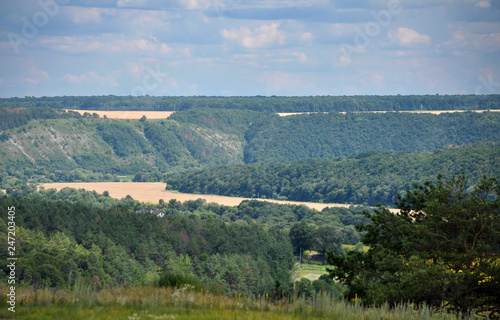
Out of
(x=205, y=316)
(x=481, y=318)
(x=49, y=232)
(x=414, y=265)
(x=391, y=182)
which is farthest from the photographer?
(x=391, y=182)

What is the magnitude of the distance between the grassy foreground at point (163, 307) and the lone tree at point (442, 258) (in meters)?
5.80

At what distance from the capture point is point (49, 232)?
78.9 m

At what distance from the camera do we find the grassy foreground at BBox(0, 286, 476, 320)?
56.9 feet

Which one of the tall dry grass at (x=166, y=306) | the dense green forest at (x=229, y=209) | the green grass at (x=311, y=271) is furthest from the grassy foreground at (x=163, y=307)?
the dense green forest at (x=229, y=209)

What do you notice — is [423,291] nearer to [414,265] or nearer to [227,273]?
[414,265]

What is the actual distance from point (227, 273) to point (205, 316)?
65274mm

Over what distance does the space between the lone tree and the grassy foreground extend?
5.80 meters

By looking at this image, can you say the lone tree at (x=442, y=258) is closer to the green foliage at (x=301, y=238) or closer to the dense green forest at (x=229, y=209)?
the green foliage at (x=301, y=238)

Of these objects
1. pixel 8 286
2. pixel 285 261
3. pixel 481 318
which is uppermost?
pixel 8 286

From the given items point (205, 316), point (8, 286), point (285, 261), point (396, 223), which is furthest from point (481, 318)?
point (285, 261)

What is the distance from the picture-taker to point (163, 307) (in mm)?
18344

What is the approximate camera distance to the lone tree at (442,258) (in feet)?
85.1

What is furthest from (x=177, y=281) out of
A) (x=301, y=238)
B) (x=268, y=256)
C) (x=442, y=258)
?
(x=301, y=238)

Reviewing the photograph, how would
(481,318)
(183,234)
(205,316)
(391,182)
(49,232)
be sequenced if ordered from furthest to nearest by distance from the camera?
(391,182), (183,234), (49,232), (481,318), (205,316)
